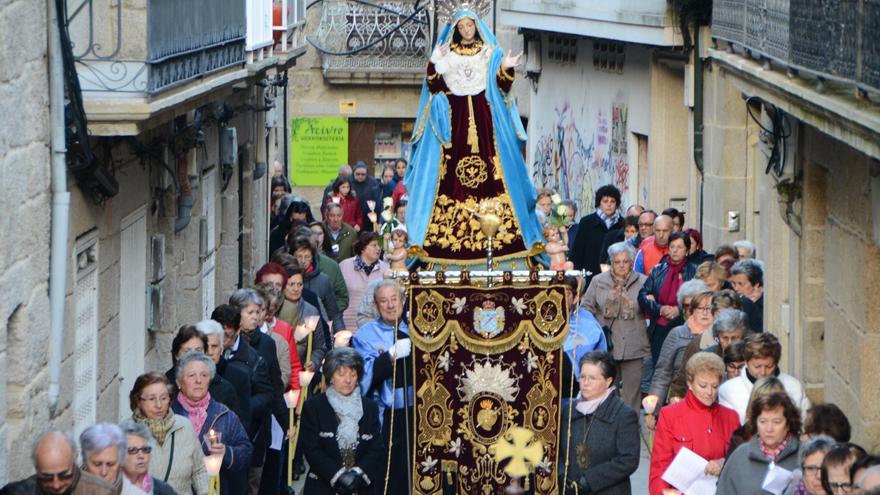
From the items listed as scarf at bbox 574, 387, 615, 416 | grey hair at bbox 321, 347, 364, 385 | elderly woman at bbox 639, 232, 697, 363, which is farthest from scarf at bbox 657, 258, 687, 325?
scarf at bbox 574, 387, 615, 416

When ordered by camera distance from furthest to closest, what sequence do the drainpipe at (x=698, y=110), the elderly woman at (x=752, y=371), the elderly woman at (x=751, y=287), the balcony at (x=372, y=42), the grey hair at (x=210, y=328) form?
the balcony at (x=372, y=42) → the drainpipe at (x=698, y=110) → the elderly woman at (x=751, y=287) → the grey hair at (x=210, y=328) → the elderly woman at (x=752, y=371)

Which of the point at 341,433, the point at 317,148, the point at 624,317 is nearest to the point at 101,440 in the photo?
the point at 341,433

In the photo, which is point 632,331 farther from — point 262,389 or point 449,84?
point 262,389

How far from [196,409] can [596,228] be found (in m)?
8.54

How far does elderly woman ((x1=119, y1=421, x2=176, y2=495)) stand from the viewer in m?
9.38

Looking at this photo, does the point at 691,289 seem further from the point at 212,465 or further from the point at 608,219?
the point at 608,219

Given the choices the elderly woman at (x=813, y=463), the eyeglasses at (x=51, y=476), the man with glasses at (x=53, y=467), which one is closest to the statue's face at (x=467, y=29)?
the elderly woman at (x=813, y=463)

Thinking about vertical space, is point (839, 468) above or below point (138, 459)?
above

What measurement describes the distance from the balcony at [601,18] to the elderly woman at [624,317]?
6474mm

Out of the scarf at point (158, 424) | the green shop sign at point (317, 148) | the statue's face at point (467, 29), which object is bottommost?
the green shop sign at point (317, 148)

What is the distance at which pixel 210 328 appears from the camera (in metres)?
11.8

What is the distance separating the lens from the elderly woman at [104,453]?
8.93m

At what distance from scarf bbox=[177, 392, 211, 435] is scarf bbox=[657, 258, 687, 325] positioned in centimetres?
505

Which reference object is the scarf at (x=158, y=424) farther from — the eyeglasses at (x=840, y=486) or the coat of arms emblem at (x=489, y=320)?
the eyeglasses at (x=840, y=486)
